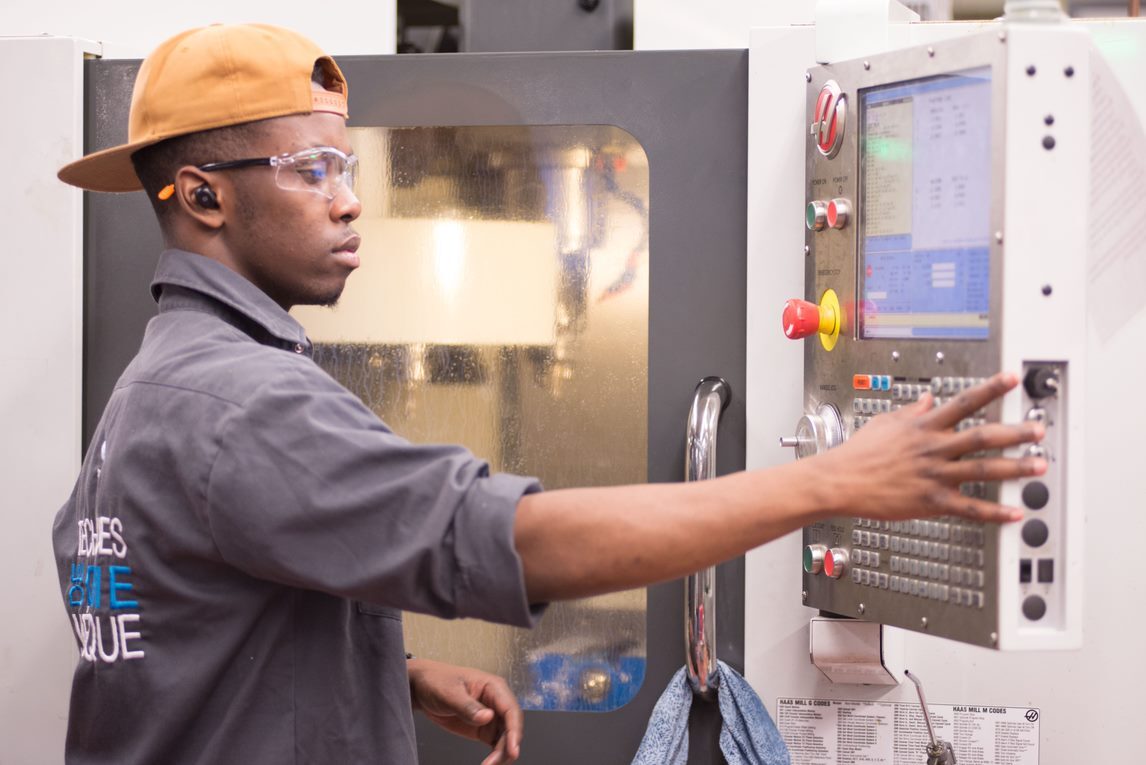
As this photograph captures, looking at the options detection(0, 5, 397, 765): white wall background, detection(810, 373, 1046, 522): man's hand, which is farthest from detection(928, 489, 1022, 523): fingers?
detection(0, 5, 397, 765): white wall background

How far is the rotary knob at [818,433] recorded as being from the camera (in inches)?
55.6

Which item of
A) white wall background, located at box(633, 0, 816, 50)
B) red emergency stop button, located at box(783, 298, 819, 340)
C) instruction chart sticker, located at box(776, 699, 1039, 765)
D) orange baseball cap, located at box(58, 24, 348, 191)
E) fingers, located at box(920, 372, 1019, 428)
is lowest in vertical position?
instruction chart sticker, located at box(776, 699, 1039, 765)

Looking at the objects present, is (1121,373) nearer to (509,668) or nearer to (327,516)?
(509,668)

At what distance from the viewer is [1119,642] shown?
5.06 feet

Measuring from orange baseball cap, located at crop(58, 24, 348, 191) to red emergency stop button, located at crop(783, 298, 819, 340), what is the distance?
0.59 metres

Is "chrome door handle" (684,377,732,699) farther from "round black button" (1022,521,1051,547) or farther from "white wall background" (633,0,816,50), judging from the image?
"white wall background" (633,0,816,50)

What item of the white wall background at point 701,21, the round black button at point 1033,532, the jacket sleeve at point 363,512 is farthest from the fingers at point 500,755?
the white wall background at point 701,21

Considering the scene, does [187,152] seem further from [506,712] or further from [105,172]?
[506,712]

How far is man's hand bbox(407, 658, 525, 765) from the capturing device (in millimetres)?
1306

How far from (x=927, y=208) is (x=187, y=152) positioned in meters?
0.75

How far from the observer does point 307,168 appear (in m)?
1.23

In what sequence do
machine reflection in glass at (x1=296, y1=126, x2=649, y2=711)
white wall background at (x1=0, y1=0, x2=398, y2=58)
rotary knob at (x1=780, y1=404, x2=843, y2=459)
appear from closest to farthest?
rotary knob at (x1=780, y1=404, x2=843, y2=459) → machine reflection in glass at (x1=296, y1=126, x2=649, y2=711) → white wall background at (x1=0, y1=0, x2=398, y2=58)

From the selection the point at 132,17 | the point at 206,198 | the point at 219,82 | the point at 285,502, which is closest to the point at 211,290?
the point at 206,198

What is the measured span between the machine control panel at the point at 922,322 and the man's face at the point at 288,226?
540 mm
